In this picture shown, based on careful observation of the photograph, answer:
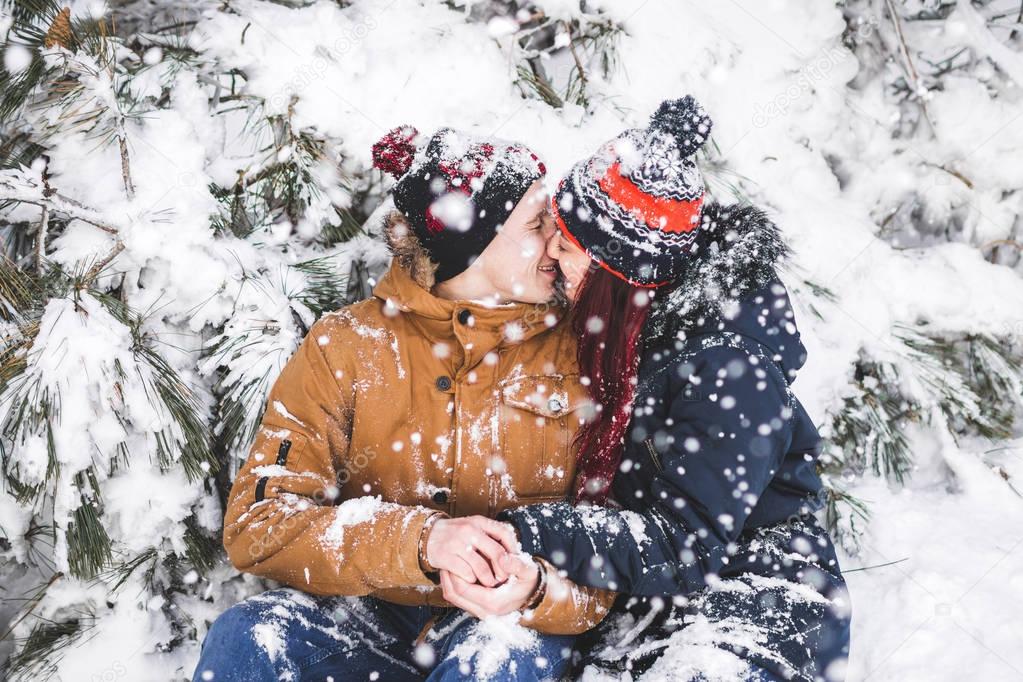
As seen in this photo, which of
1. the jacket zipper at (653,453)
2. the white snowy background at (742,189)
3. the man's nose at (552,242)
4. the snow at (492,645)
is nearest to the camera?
the snow at (492,645)

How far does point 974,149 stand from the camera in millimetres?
2553

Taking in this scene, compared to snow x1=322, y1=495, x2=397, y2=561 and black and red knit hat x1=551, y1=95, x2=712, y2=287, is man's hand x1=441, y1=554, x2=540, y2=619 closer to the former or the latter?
snow x1=322, y1=495, x2=397, y2=561

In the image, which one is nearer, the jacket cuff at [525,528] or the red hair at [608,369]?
the jacket cuff at [525,528]

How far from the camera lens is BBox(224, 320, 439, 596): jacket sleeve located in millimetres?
1643

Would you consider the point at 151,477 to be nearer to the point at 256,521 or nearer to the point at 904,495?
the point at 256,521

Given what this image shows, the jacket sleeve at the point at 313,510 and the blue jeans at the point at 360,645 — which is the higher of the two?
the jacket sleeve at the point at 313,510

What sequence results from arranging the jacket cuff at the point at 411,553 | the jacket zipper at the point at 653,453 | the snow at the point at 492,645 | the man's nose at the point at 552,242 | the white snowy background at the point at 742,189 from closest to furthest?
the snow at the point at 492,645 → the jacket cuff at the point at 411,553 → the jacket zipper at the point at 653,453 → the man's nose at the point at 552,242 → the white snowy background at the point at 742,189

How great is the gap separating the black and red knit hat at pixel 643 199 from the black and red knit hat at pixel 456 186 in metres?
0.17

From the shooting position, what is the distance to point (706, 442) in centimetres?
162

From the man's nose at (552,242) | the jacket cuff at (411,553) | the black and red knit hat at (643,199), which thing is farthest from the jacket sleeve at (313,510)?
the black and red knit hat at (643,199)

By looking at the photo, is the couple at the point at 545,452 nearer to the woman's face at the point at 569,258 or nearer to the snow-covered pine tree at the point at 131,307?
the woman's face at the point at 569,258

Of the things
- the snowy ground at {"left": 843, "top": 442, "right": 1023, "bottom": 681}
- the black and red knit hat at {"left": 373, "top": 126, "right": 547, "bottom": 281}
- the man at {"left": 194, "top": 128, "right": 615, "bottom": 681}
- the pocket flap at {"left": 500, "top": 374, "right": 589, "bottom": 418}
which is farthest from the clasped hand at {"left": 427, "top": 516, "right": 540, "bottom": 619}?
the snowy ground at {"left": 843, "top": 442, "right": 1023, "bottom": 681}

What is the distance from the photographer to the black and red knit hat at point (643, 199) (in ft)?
5.50

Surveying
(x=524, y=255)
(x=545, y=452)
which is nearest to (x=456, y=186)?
(x=524, y=255)
